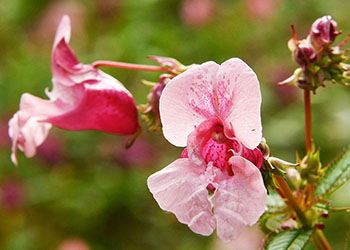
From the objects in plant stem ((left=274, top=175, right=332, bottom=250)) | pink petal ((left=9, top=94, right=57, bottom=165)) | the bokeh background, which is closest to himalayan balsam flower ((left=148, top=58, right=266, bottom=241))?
plant stem ((left=274, top=175, right=332, bottom=250))

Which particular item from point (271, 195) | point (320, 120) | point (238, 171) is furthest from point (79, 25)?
point (238, 171)

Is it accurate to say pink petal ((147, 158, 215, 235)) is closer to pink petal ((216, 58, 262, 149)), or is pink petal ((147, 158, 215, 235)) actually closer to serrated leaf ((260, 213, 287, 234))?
pink petal ((216, 58, 262, 149))

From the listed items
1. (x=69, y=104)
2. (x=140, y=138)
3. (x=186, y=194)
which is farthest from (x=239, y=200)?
(x=140, y=138)

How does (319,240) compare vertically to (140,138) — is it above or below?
above

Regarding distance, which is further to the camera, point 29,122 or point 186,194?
point 29,122

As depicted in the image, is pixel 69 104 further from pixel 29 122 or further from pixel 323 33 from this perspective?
pixel 323 33

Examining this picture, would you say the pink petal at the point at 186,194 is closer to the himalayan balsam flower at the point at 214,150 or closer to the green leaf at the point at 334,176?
the himalayan balsam flower at the point at 214,150
